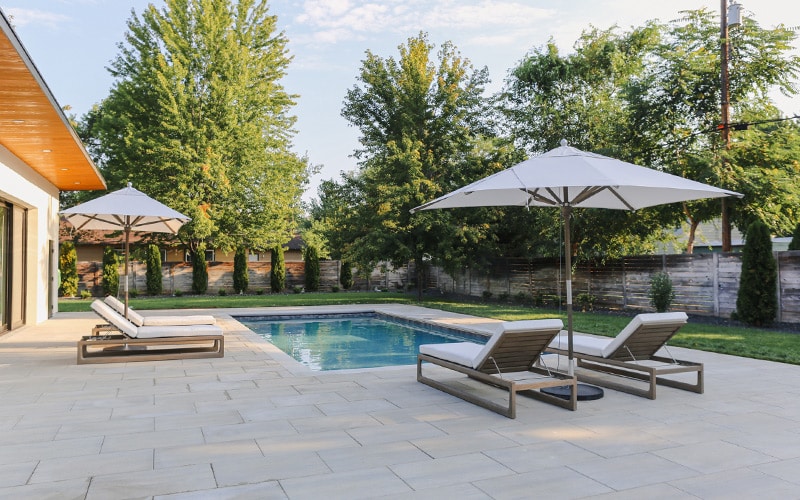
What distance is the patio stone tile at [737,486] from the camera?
11.8 feet

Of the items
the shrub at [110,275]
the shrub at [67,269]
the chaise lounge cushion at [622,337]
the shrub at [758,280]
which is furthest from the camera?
the shrub at [110,275]

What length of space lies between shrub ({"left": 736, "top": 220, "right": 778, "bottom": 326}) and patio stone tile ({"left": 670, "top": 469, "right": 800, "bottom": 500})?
413 inches

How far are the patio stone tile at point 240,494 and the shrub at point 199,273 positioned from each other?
79.2ft

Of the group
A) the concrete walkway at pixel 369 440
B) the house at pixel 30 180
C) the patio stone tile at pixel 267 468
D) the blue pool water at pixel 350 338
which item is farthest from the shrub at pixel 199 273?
the patio stone tile at pixel 267 468

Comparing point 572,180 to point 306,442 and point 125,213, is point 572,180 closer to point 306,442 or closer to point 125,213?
point 306,442

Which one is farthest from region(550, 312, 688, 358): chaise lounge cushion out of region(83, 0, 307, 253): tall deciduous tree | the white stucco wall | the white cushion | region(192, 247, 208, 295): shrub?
region(192, 247, 208, 295): shrub

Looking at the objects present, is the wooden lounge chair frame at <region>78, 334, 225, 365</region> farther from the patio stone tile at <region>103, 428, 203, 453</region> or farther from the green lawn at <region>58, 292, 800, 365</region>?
the green lawn at <region>58, 292, 800, 365</region>

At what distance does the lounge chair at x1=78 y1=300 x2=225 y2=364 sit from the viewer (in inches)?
336

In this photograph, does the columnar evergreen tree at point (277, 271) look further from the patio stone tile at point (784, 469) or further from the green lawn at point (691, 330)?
the patio stone tile at point (784, 469)

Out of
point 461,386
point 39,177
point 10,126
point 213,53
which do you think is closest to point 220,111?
point 213,53

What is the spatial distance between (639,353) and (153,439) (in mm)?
5304

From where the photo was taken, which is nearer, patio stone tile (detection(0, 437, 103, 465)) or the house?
patio stone tile (detection(0, 437, 103, 465))

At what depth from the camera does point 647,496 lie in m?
3.58

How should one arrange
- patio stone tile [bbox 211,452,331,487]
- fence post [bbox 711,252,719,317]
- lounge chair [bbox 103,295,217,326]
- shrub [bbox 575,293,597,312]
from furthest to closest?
shrub [bbox 575,293,597,312] < fence post [bbox 711,252,719,317] < lounge chair [bbox 103,295,217,326] < patio stone tile [bbox 211,452,331,487]
